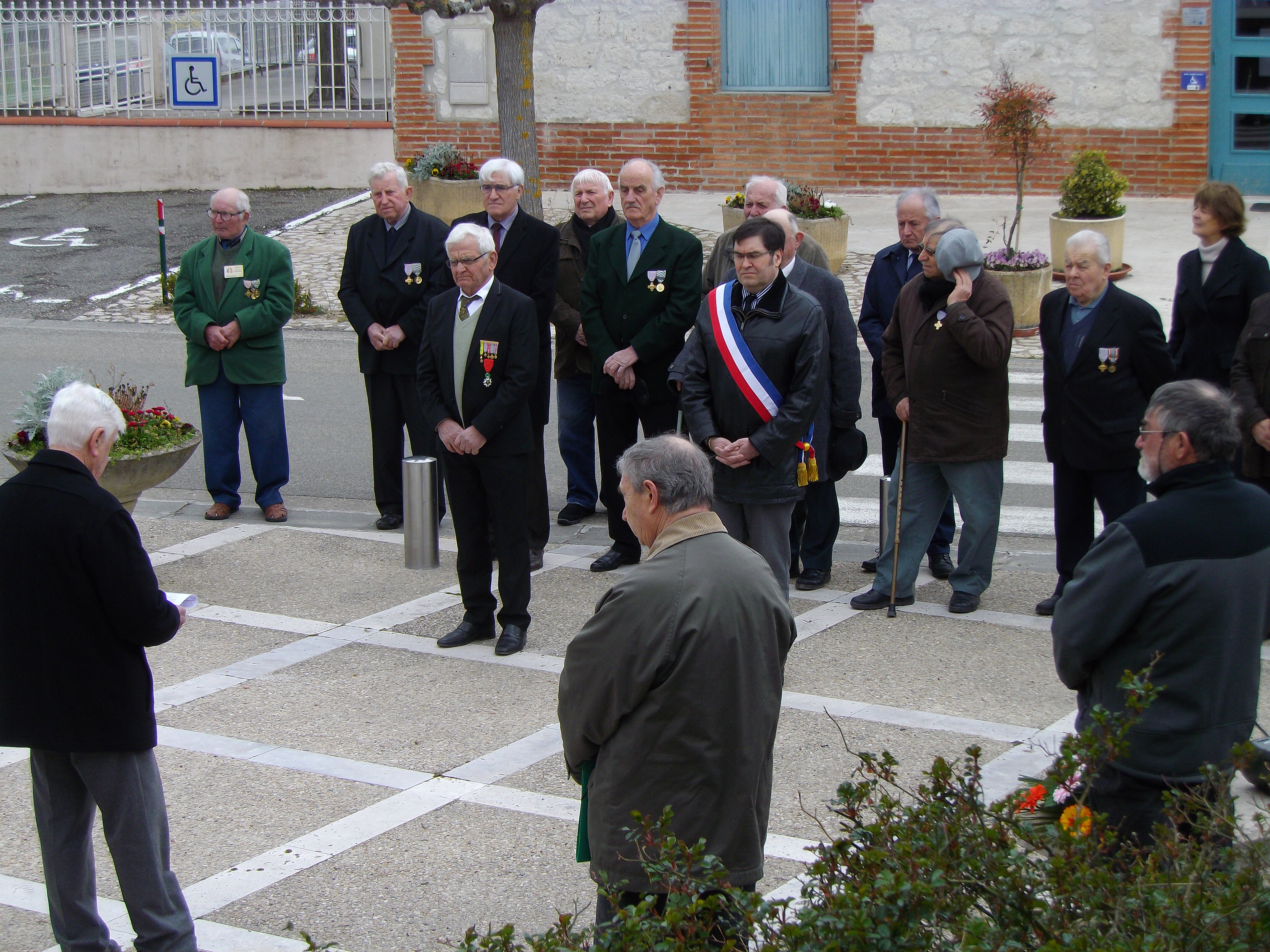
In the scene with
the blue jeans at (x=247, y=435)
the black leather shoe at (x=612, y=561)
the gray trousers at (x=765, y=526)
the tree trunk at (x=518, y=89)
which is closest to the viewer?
the gray trousers at (x=765, y=526)

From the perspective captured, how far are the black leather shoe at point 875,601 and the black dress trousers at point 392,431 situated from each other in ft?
8.67

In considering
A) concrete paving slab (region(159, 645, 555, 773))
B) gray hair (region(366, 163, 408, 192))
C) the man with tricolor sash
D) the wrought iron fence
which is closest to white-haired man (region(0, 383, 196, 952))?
concrete paving slab (region(159, 645, 555, 773))

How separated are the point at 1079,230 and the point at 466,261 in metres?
10.4

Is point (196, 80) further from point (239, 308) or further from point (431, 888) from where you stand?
point (431, 888)

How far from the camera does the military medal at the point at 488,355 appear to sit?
6.84m

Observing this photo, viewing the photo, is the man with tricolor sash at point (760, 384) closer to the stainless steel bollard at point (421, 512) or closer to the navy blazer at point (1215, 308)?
the stainless steel bollard at point (421, 512)

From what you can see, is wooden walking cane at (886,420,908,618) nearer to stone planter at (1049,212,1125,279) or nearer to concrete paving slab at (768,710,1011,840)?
concrete paving slab at (768,710,1011,840)

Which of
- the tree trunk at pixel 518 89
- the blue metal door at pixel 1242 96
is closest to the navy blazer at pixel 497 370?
the tree trunk at pixel 518 89

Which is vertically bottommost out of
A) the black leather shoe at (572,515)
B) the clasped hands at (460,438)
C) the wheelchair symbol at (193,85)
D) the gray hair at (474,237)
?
the black leather shoe at (572,515)

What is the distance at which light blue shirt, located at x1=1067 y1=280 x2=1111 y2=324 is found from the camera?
6.83 m

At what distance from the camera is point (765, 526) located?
6715 millimetres

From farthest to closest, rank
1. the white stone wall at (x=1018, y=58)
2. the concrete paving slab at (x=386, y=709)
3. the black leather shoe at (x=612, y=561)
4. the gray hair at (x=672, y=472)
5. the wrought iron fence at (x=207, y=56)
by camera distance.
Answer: the wrought iron fence at (x=207, y=56)
the white stone wall at (x=1018, y=58)
the black leather shoe at (x=612, y=561)
the concrete paving slab at (x=386, y=709)
the gray hair at (x=672, y=472)

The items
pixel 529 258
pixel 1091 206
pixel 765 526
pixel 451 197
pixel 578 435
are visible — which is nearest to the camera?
pixel 765 526

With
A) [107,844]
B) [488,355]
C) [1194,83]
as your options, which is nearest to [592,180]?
[488,355]
